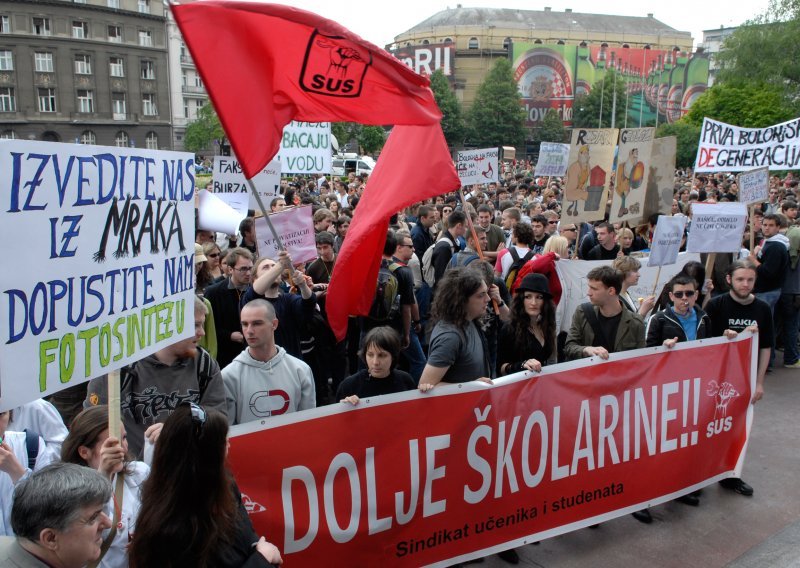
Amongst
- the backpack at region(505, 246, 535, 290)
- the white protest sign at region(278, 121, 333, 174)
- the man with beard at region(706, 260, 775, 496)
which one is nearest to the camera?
the man with beard at region(706, 260, 775, 496)

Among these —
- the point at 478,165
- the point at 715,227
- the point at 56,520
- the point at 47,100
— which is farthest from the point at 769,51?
the point at 47,100

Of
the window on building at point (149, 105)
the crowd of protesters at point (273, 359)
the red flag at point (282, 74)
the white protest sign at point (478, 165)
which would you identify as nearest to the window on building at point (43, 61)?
the window on building at point (149, 105)

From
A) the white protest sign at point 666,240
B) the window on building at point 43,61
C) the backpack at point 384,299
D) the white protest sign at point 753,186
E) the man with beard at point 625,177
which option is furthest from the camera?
the window on building at point 43,61

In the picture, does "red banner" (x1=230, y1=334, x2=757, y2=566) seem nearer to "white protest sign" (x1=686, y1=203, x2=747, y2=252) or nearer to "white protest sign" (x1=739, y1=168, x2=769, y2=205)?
"white protest sign" (x1=686, y1=203, x2=747, y2=252)

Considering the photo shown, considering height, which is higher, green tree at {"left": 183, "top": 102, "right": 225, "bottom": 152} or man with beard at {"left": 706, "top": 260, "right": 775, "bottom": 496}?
green tree at {"left": 183, "top": 102, "right": 225, "bottom": 152}

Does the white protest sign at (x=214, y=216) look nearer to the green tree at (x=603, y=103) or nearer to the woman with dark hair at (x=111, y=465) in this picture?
the woman with dark hair at (x=111, y=465)

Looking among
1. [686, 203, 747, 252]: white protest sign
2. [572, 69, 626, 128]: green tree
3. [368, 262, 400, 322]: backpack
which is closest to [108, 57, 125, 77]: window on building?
[572, 69, 626, 128]: green tree

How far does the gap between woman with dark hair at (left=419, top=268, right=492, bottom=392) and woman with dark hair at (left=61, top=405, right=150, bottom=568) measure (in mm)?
1805

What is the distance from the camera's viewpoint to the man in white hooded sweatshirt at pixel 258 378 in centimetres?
383

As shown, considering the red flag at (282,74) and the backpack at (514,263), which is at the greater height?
the red flag at (282,74)

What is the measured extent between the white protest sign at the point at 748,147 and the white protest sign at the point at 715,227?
4003 mm

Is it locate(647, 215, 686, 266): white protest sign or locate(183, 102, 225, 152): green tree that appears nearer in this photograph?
locate(647, 215, 686, 266): white protest sign

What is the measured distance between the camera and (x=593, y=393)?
4.39 m

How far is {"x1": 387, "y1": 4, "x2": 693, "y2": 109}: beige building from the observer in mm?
104125
